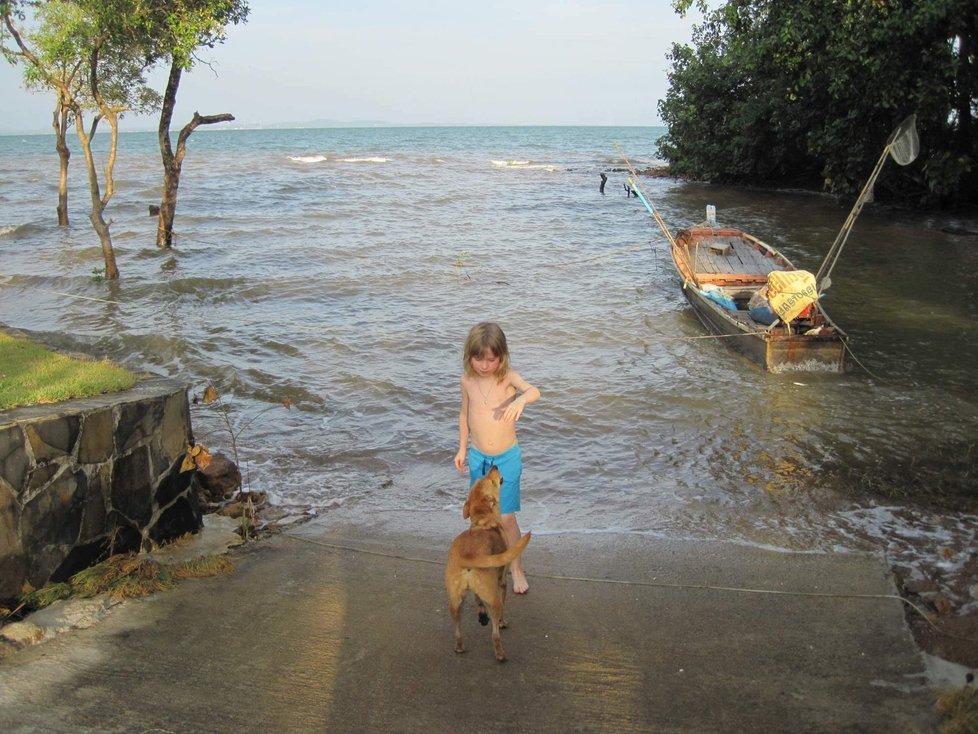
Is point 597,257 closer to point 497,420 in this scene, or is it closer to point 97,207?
point 97,207

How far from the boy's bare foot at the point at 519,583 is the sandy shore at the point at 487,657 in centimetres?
9

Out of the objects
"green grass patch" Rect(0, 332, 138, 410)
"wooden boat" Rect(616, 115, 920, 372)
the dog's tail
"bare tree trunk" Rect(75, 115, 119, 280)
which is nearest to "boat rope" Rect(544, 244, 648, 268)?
"wooden boat" Rect(616, 115, 920, 372)

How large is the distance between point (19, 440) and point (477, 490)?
2424mm

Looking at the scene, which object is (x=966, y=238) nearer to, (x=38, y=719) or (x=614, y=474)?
(x=614, y=474)

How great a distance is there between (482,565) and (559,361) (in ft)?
25.9

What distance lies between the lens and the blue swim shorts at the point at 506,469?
4.60 meters

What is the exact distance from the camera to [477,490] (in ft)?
13.6

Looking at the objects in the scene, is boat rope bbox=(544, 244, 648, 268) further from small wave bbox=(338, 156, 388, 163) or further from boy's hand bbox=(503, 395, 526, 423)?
small wave bbox=(338, 156, 388, 163)

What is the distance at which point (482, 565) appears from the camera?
369 cm

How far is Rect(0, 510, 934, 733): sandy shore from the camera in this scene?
3445mm

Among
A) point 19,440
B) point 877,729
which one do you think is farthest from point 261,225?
point 877,729

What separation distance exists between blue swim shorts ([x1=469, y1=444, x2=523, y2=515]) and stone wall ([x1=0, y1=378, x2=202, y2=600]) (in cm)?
203

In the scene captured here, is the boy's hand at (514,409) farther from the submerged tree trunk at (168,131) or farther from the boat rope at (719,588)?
the submerged tree trunk at (168,131)

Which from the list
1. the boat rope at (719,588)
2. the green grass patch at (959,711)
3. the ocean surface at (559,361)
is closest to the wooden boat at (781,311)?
the ocean surface at (559,361)
